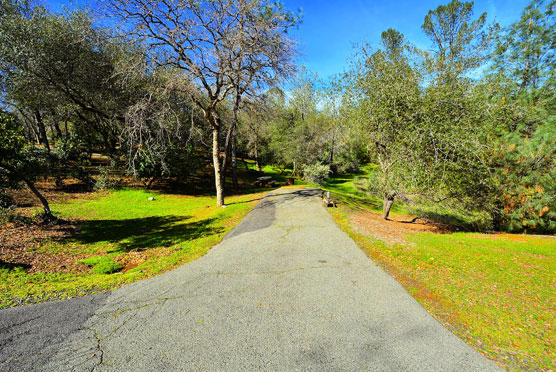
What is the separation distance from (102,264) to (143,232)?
354 cm

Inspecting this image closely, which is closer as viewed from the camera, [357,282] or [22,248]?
[357,282]

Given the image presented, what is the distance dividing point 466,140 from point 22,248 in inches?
702

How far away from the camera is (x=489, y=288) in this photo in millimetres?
5270

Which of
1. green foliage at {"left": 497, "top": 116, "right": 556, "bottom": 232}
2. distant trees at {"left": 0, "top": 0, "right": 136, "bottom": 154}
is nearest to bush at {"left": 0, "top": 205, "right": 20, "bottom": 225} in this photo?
distant trees at {"left": 0, "top": 0, "right": 136, "bottom": 154}

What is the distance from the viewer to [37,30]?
15141 mm

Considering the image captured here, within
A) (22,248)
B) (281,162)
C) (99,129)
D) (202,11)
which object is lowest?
(22,248)

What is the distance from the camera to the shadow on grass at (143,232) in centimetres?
959

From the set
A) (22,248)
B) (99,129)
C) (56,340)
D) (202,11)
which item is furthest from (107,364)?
(99,129)

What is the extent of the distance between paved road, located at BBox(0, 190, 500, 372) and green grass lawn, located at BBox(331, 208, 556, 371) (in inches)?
18.9

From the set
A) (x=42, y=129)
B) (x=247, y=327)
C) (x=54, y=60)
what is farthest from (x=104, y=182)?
(x=247, y=327)

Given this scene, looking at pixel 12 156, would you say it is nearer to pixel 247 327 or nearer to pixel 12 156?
pixel 12 156

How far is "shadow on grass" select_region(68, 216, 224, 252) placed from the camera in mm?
9586

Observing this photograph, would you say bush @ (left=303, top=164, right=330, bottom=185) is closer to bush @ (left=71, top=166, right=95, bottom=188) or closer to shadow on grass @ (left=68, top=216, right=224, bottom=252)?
shadow on grass @ (left=68, top=216, right=224, bottom=252)

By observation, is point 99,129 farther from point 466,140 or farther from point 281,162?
point 466,140
